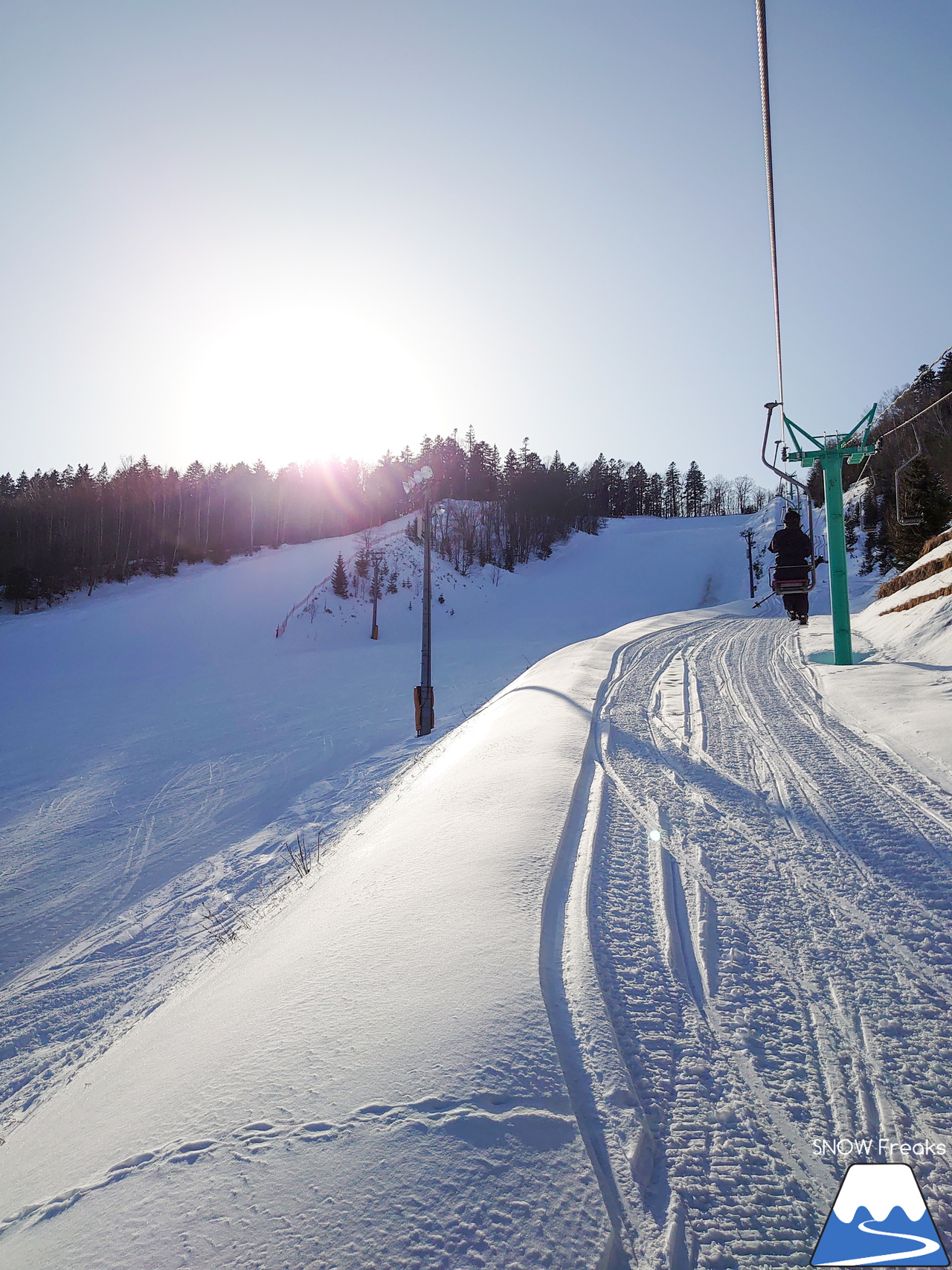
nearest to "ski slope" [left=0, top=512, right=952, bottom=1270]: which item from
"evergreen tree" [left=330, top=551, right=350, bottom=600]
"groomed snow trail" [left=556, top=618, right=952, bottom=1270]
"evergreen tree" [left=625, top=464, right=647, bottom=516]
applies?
"groomed snow trail" [left=556, top=618, right=952, bottom=1270]

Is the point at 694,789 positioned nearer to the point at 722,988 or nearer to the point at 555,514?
the point at 722,988

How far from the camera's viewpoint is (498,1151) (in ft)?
6.24

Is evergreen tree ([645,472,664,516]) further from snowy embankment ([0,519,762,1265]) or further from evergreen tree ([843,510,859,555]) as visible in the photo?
Result: snowy embankment ([0,519,762,1265])

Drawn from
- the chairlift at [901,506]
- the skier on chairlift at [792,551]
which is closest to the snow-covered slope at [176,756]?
the skier on chairlift at [792,551]

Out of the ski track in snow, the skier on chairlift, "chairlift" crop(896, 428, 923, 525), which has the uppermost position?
"chairlift" crop(896, 428, 923, 525)

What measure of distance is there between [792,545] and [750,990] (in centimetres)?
932

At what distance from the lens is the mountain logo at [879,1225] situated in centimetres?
162

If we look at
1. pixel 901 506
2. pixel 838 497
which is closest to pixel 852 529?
pixel 901 506

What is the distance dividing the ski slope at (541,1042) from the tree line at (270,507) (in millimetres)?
42480

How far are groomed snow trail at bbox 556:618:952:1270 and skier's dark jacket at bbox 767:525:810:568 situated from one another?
562 centimetres

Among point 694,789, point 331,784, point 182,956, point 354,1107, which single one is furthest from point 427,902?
point 331,784

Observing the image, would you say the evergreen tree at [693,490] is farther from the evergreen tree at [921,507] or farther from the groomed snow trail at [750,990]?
the groomed snow trail at [750,990]

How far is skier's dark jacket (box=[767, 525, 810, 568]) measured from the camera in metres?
10.4

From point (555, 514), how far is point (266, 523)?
3209 centimetres
